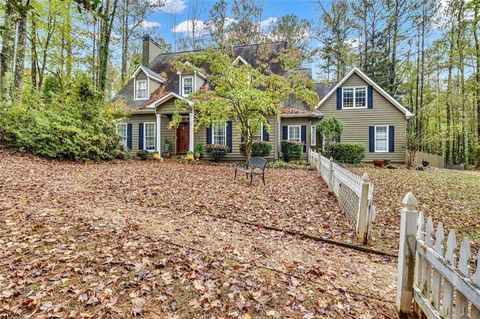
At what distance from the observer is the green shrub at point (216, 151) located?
17425 millimetres

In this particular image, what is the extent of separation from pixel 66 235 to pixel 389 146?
58.9 feet

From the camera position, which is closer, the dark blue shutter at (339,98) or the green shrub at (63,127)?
the green shrub at (63,127)

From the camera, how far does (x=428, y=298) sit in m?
2.38

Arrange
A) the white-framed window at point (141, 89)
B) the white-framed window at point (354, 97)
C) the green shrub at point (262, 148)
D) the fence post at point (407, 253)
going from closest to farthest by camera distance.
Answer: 1. the fence post at point (407, 253)
2. the green shrub at point (262, 148)
3. the white-framed window at point (354, 97)
4. the white-framed window at point (141, 89)

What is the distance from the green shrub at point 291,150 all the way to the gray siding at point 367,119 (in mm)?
3148

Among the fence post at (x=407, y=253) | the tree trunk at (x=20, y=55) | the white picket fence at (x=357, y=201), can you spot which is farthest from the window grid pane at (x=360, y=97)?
the tree trunk at (x=20, y=55)

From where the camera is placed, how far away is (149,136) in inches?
751

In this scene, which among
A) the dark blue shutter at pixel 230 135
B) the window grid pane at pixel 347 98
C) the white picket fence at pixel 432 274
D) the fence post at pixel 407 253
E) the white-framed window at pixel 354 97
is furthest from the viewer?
the window grid pane at pixel 347 98

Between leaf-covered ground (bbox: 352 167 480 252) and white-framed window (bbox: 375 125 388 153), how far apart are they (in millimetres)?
7747

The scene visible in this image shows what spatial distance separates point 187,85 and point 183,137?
3499 mm

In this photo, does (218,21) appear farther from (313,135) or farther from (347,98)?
(313,135)

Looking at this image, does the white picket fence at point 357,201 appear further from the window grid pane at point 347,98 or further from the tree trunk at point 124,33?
the tree trunk at point 124,33

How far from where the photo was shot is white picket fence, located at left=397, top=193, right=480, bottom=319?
6.04ft

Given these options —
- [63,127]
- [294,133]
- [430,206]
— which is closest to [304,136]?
[294,133]
